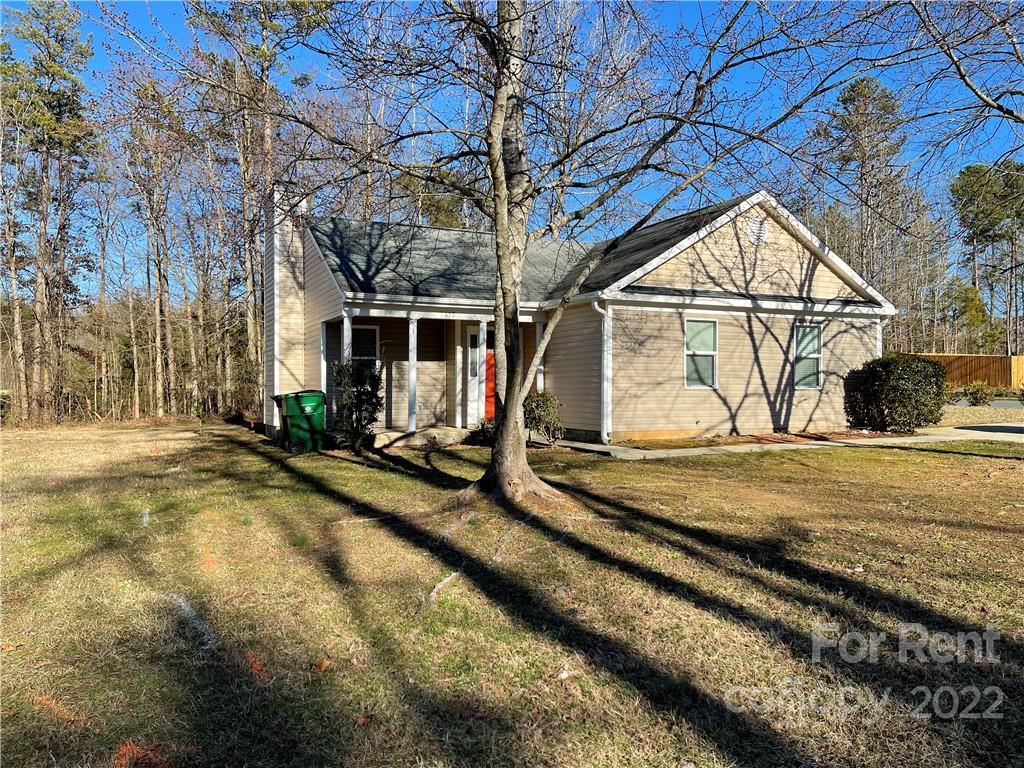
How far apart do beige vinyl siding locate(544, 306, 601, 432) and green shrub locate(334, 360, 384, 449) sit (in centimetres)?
388

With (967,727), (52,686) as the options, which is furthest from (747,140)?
(52,686)

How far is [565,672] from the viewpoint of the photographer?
3.20 meters

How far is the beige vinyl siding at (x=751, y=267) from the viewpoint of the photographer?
13383 mm

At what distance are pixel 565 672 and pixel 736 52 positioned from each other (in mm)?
5188

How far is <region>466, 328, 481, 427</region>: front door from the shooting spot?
569 inches

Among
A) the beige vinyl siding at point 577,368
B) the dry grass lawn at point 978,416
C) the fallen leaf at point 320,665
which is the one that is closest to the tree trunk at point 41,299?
the beige vinyl siding at point 577,368

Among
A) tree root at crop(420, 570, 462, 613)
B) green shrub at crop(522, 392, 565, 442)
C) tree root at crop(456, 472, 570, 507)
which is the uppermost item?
green shrub at crop(522, 392, 565, 442)

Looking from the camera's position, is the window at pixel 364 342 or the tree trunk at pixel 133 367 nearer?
the window at pixel 364 342

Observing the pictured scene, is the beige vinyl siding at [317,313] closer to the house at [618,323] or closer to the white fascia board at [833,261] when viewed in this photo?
the house at [618,323]

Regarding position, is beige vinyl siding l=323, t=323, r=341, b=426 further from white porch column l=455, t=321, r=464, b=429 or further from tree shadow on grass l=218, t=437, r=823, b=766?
tree shadow on grass l=218, t=437, r=823, b=766

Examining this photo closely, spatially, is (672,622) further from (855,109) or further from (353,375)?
(353,375)

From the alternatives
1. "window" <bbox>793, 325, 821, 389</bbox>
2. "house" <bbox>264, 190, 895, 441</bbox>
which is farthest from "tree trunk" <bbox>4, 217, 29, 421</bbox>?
"window" <bbox>793, 325, 821, 389</bbox>

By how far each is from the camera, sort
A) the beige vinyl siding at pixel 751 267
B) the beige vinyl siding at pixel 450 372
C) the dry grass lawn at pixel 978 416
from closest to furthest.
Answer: the beige vinyl siding at pixel 751 267
the beige vinyl siding at pixel 450 372
the dry grass lawn at pixel 978 416

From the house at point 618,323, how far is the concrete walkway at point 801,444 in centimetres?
100
